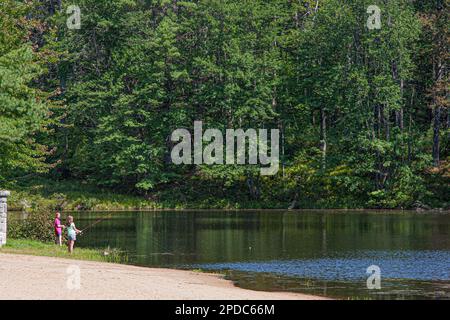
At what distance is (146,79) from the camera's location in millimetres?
82625

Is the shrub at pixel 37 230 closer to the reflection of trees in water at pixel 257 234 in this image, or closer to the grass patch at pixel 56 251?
the grass patch at pixel 56 251

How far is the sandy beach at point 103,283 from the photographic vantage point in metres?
23.0

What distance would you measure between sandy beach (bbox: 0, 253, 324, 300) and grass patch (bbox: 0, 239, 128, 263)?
2.80 m

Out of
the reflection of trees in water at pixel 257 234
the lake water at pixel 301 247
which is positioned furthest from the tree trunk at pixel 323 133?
the lake water at pixel 301 247

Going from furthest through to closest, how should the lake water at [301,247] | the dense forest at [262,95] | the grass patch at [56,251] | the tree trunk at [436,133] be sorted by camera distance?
the dense forest at [262,95] < the tree trunk at [436,133] < the grass patch at [56,251] < the lake water at [301,247]

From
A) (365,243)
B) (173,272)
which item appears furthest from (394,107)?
(173,272)

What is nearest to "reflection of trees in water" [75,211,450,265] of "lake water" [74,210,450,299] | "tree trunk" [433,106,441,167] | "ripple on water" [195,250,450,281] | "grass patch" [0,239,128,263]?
"lake water" [74,210,450,299]

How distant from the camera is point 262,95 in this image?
254 ft

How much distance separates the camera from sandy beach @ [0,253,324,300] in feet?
75.5

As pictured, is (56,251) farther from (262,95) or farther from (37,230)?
(262,95)

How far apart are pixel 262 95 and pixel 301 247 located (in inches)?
1443

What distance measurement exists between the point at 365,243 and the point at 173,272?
1490cm

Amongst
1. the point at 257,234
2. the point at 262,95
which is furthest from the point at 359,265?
the point at 262,95

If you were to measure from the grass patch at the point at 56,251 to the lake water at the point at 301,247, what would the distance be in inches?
40.0
